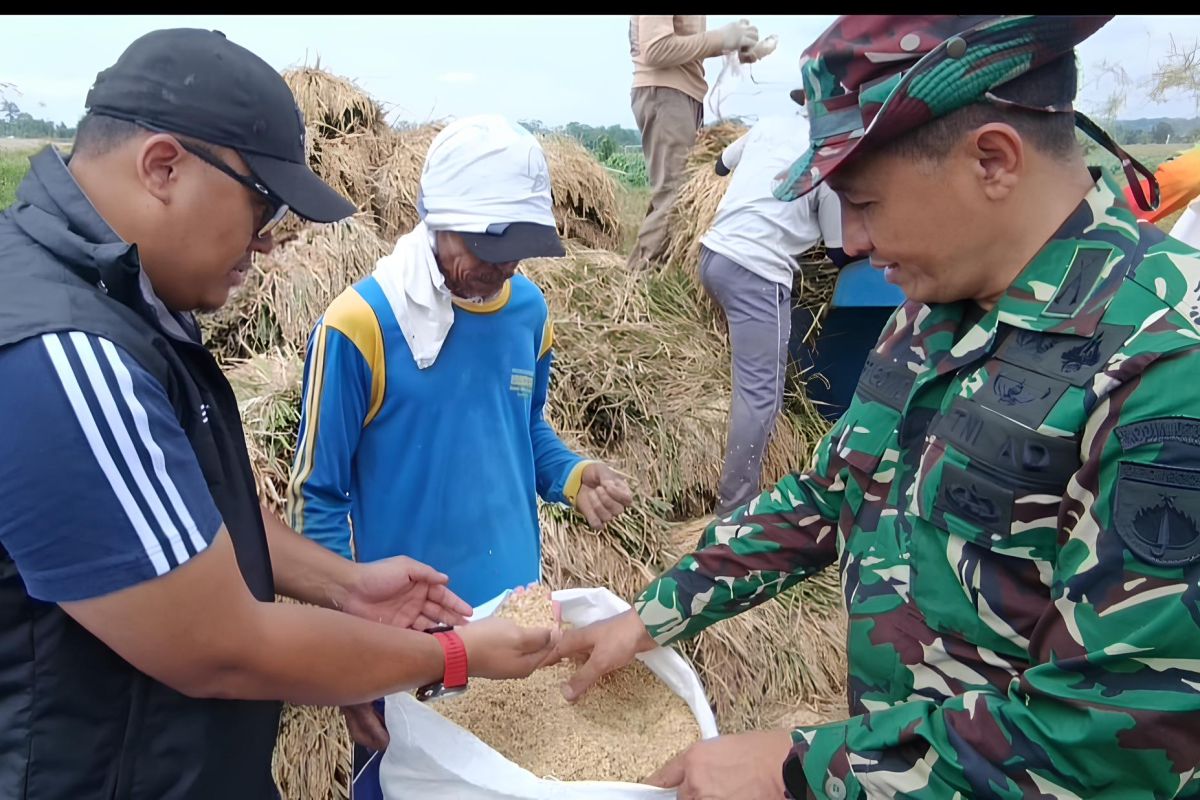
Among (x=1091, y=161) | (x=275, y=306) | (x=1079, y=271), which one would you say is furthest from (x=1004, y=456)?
(x=275, y=306)

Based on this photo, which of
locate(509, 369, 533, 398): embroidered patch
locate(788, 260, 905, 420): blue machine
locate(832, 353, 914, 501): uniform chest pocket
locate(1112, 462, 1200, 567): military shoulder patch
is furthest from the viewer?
locate(788, 260, 905, 420): blue machine

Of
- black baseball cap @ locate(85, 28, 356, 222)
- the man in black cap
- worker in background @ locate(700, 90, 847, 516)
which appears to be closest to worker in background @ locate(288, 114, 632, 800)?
the man in black cap

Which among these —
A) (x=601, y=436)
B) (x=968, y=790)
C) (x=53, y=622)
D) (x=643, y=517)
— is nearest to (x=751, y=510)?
(x=968, y=790)

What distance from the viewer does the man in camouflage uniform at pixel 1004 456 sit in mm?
Result: 967

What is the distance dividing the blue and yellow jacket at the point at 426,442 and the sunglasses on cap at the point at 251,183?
0.58m

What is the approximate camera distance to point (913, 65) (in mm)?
1101

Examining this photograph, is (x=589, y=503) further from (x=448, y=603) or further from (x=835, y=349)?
(x=835, y=349)

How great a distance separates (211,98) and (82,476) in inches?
20.9

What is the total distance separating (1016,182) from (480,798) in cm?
121

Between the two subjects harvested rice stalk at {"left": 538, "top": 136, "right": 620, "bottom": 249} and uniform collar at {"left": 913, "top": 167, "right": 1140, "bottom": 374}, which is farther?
harvested rice stalk at {"left": 538, "top": 136, "right": 620, "bottom": 249}

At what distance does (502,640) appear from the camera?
152 centimetres

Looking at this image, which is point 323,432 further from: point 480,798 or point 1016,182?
point 1016,182

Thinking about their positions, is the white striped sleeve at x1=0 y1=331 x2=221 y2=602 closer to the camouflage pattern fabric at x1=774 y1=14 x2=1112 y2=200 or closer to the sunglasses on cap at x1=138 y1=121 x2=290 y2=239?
the sunglasses on cap at x1=138 y1=121 x2=290 y2=239

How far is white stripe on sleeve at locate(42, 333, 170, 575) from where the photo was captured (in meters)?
0.95
